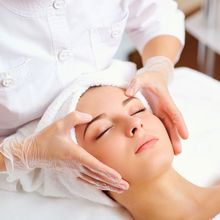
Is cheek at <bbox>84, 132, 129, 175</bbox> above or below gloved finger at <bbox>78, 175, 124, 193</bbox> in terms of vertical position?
above

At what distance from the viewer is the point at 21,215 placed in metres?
1.16

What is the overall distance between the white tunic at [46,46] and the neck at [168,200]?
32 centimetres

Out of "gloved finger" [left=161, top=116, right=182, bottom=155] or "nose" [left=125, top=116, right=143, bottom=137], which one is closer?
"nose" [left=125, top=116, right=143, bottom=137]

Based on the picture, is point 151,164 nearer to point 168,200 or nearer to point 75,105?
Answer: point 168,200

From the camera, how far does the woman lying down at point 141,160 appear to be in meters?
1.06

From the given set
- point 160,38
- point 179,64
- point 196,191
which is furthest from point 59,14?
point 179,64

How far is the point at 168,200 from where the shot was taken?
108cm

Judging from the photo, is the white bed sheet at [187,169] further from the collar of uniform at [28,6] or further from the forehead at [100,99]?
the collar of uniform at [28,6]

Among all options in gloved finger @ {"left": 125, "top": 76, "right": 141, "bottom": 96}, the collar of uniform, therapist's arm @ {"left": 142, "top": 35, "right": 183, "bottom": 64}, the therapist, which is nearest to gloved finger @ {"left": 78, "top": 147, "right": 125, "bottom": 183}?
the therapist

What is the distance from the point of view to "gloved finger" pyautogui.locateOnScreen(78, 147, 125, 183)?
992 mm

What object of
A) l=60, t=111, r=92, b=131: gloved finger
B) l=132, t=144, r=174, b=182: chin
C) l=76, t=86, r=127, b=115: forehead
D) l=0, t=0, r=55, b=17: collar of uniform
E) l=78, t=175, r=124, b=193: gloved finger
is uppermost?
l=0, t=0, r=55, b=17: collar of uniform

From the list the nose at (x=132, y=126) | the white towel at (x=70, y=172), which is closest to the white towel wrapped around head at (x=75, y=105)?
the white towel at (x=70, y=172)

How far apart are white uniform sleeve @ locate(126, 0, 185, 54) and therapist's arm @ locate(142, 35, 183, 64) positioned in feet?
0.05

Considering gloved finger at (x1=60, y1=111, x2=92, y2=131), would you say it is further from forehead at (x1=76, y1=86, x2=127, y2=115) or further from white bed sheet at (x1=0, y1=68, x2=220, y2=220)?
white bed sheet at (x1=0, y1=68, x2=220, y2=220)
